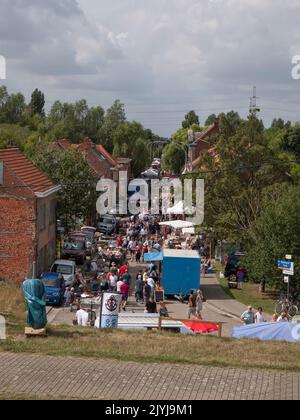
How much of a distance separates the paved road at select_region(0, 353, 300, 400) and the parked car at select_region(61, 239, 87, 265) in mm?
27468

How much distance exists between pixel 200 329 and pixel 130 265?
22.5m

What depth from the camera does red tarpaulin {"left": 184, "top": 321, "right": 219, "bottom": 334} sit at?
20.8 meters

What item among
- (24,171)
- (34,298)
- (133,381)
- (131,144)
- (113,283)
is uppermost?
(131,144)

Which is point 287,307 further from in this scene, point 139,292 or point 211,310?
point 139,292

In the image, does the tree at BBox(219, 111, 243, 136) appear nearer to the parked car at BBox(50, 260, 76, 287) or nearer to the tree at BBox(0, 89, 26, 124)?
the parked car at BBox(50, 260, 76, 287)

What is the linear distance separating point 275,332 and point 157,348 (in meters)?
4.38

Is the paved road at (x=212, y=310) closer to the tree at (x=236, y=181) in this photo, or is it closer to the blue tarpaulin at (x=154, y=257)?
the blue tarpaulin at (x=154, y=257)

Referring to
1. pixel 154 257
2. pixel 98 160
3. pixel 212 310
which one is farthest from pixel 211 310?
pixel 98 160

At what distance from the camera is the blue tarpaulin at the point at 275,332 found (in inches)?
767

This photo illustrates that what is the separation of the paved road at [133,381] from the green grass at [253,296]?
1633cm

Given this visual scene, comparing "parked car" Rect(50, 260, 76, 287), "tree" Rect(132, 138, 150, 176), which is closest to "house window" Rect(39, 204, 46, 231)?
"parked car" Rect(50, 260, 76, 287)

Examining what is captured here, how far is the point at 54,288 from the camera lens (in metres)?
30.2

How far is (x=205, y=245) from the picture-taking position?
4856 cm
